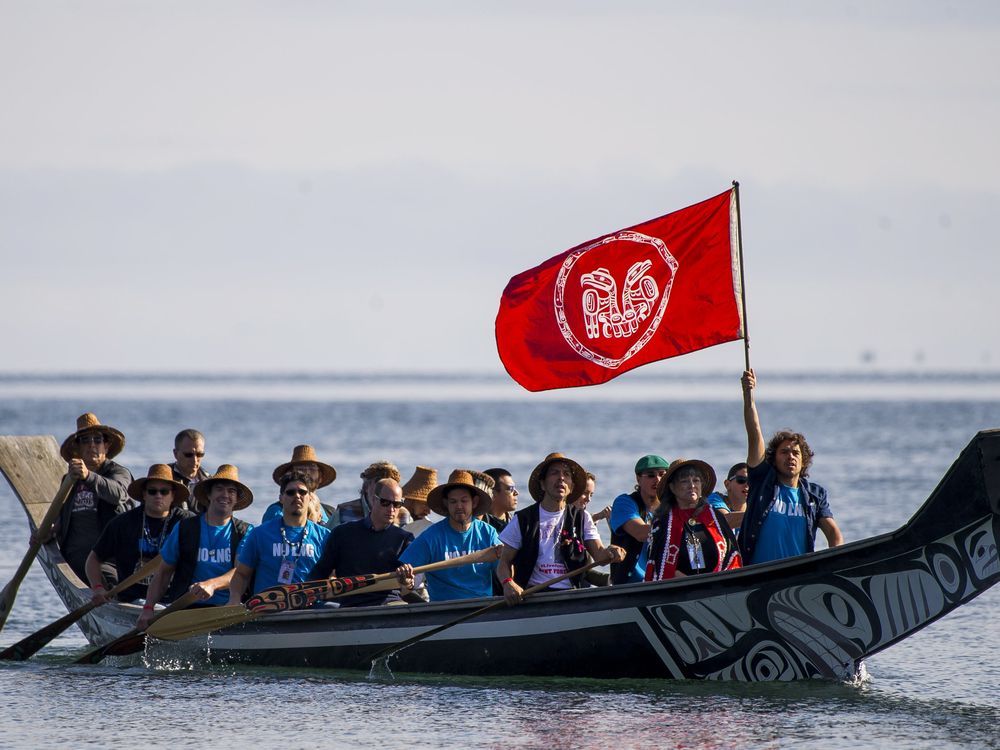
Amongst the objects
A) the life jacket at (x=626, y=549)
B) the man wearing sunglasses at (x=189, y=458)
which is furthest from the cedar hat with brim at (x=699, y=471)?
the man wearing sunglasses at (x=189, y=458)

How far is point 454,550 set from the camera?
12539 mm

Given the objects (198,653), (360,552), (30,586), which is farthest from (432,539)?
(30,586)

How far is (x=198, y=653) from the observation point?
13625 millimetres

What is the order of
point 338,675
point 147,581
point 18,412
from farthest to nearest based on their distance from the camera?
point 18,412 → point 147,581 → point 338,675

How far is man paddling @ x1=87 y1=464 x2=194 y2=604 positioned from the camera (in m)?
13.7

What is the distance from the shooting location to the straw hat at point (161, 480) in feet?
44.6

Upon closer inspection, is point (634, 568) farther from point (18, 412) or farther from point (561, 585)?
point (18, 412)

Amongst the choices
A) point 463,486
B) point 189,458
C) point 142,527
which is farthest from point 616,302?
point 142,527

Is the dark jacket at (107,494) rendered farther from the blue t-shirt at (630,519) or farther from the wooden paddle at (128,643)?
the blue t-shirt at (630,519)

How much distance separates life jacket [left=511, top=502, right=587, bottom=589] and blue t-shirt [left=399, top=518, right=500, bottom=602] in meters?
0.25

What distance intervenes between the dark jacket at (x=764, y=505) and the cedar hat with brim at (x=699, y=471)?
0.31 metres

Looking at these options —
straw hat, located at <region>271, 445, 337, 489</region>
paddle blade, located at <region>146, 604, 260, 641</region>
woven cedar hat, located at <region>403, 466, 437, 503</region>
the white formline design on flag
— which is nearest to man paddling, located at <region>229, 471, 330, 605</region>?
paddle blade, located at <region>146, 604, 260, 641</region>

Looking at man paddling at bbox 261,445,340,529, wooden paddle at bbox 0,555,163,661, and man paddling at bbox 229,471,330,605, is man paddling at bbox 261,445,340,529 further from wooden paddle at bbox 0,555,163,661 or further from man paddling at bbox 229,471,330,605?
wooden paddle at bbox 0,555,163,661

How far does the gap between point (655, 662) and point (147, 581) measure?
15.8ft
